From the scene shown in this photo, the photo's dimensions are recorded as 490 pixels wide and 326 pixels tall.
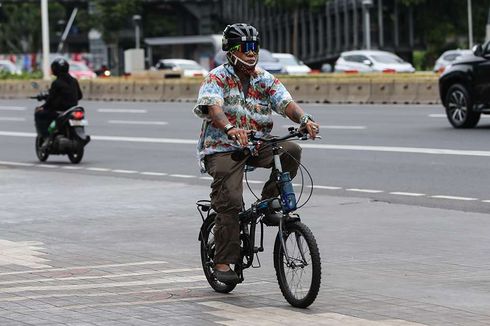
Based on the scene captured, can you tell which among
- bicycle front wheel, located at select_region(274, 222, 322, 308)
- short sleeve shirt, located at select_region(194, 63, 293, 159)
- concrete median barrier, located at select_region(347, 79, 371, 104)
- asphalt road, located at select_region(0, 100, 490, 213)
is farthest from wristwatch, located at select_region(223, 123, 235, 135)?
concrete median barrier, located at select_region(347, 79, 371, 104)

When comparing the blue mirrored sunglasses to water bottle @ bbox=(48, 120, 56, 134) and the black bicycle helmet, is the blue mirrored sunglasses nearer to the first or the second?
the black bicycle helmet

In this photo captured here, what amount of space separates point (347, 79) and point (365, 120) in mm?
10013

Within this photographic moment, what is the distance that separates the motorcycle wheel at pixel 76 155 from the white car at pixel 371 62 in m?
32.8

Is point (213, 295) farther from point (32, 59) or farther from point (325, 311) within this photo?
point (32, 59)

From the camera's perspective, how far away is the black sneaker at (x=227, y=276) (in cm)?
908

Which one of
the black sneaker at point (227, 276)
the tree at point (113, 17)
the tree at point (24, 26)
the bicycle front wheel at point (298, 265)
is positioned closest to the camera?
the bicycle front wheel at point (298, 265)

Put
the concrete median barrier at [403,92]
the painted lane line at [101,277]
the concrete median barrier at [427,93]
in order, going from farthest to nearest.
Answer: the concrete median barrier at [403,92] < the concrete median barrier at [427,93] < the painted lane line at [101,277]

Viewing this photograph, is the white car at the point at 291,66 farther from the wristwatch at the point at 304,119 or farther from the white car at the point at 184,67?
the wristwatch at the point at 304,119

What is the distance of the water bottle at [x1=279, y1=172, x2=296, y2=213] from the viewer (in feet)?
28.6

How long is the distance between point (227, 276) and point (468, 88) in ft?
56.2

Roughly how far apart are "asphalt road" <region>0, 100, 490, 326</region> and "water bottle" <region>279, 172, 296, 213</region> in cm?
59

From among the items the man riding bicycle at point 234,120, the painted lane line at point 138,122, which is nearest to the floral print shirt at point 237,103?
the man riding bicycle at point 234,120

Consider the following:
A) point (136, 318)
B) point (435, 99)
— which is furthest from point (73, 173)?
point (435, 99)

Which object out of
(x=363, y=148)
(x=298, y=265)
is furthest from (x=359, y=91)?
(x=298, y=265)
